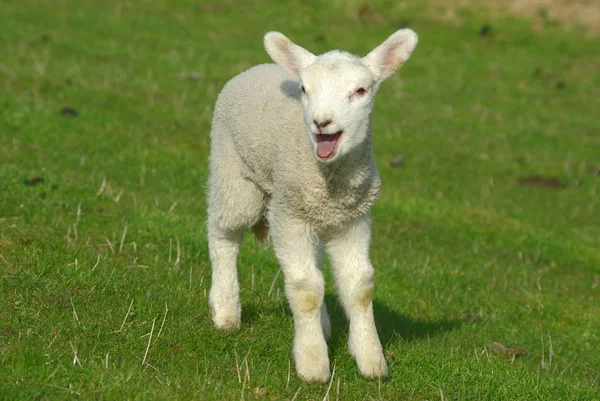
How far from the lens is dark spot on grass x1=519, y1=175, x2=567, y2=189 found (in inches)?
566

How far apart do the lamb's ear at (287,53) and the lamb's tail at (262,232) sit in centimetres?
→ 134

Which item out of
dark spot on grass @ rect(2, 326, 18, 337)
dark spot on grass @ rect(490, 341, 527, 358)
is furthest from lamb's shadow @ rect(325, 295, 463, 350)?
dark spot on grass @ rect(2, 326, 18, 337)

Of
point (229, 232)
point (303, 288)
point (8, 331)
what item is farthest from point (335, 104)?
point (8, 331)

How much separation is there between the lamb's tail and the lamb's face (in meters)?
1.45

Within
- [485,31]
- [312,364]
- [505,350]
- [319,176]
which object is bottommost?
[485,31]

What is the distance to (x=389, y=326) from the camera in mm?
7930

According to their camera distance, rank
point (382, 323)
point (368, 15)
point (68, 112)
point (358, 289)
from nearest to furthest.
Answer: point (358, 289) < point (382, 323) < point (68, 112) < point (368, 15)

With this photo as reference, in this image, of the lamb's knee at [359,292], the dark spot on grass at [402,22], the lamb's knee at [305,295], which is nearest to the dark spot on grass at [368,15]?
the dark spot on grass at [402,22]

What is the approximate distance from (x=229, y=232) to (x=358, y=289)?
1333 millimetres

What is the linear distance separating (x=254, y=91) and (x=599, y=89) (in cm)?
1404

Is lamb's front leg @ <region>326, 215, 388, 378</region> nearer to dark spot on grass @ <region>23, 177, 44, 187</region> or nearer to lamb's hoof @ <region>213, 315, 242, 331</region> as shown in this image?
lamb's hoof @ <region>213, 315, 242, 331</region>

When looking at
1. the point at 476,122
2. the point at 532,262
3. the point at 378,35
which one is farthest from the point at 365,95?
the point at 378,35

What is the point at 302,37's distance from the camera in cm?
2128

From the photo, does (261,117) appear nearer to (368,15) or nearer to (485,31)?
(485,31)
